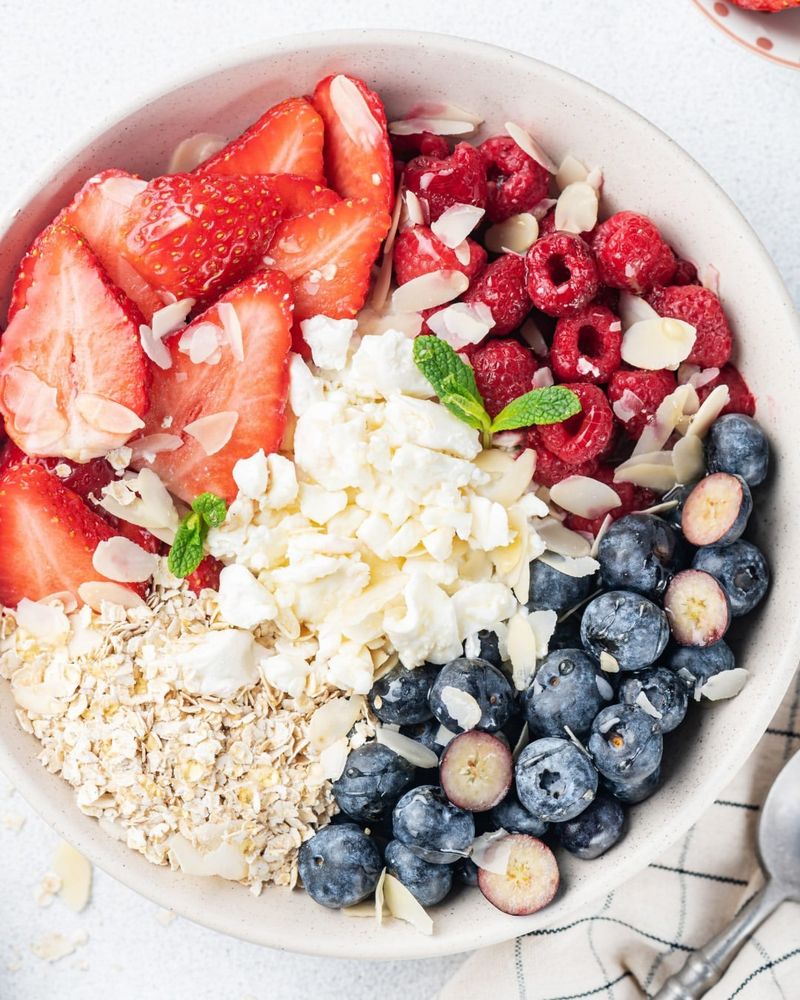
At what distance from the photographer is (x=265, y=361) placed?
1.48 metres

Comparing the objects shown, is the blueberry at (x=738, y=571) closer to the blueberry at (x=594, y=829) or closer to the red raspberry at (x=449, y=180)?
the blueberry at (x=594, y=829)

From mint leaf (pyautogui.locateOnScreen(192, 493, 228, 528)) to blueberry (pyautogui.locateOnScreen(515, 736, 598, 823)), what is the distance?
53cm

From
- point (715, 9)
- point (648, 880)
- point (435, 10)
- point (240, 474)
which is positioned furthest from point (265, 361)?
point (648, 880)

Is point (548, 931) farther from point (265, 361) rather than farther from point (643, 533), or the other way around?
point (265, 361)

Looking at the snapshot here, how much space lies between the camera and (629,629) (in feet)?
4.60

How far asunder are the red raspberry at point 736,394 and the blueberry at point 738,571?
199 millimetres

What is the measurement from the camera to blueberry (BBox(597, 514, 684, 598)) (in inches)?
56.8

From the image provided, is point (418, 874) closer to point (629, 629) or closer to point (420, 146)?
point (629, 629)

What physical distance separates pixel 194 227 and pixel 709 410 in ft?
2.42

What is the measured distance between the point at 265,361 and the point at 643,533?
565 mm

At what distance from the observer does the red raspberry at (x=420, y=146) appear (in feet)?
5.14

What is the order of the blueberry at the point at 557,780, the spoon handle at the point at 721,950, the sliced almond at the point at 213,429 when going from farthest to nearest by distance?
the spoon handle at the point at 721,950, the sliced almond at the point at 213,429, the blueberry at the point at 557,780

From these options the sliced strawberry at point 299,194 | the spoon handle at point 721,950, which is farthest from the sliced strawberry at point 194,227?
the spoon handle at point 721,950

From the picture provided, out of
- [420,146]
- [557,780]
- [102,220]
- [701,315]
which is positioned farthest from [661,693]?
[102,220]
